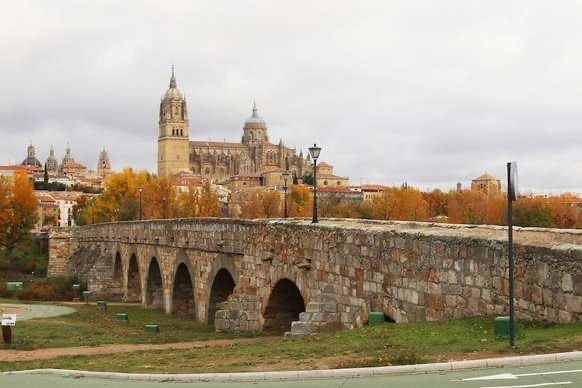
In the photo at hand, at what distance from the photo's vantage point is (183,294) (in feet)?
134

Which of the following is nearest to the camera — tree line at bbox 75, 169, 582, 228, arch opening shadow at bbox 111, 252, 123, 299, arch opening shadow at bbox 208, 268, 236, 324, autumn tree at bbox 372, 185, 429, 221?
arch opening shadow at bbox 208, 268, 236, 324

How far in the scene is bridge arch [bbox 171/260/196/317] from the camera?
3962 centimetres

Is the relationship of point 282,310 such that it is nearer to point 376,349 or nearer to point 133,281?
point 376,349

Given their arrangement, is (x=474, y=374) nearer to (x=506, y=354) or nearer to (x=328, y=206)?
(x=506, y=354)

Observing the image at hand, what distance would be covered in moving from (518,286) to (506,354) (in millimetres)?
2252

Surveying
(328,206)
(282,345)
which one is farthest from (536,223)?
(282,345)

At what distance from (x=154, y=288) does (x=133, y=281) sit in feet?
28.5

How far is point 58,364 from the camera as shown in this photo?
1400 centimetres

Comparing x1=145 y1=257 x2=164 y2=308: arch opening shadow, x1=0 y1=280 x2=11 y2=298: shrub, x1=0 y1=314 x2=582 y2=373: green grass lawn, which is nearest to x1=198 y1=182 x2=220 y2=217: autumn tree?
x1=0 y1=280 x2=11 y2=298: shrub

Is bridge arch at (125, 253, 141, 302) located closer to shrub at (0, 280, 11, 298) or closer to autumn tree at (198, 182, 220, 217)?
shrub at (0, 280, 11, 298)

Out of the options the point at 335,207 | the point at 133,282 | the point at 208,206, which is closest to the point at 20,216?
the point at 208,206

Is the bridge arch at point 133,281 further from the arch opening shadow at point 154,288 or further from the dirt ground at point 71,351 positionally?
the dirt ground at point 71,351

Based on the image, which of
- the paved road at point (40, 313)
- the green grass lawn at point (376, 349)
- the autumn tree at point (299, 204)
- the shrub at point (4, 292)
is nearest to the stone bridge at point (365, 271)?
the green grass lawn at point (376, 349)

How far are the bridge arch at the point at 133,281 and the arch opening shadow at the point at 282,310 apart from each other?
2946 cm
